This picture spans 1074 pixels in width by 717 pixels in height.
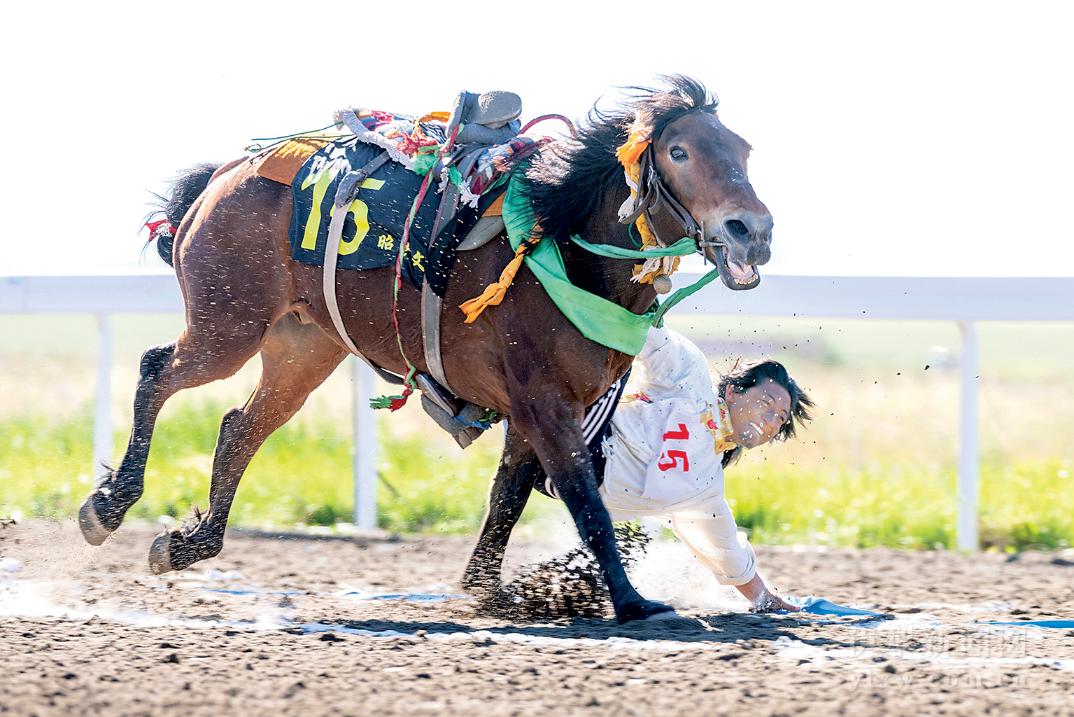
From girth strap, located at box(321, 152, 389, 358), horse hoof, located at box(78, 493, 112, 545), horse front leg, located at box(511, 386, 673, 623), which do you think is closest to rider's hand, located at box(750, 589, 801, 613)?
horse front leg, located at box(511, 386, 673, 623)

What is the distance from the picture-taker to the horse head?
153 inches

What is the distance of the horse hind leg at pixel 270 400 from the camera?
5.45 meters

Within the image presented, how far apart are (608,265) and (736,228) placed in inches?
23.0

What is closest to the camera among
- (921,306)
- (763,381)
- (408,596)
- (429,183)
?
(429,183)

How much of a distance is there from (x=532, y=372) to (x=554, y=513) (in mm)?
2597

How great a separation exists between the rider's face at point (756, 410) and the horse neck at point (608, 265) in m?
0.78

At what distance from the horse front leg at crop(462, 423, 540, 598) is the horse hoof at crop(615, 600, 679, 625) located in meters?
0.91

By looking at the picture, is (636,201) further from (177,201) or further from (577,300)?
(177,201)

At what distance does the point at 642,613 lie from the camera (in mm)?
4266

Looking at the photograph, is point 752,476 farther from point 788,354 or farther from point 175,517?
point 175,517

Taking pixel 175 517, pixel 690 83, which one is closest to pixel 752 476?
pixel 175 517

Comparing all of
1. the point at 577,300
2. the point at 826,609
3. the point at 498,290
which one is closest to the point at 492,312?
the point at 498,290

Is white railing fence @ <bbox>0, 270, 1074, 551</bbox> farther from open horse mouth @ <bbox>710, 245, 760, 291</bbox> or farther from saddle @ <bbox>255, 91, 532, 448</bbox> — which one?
open horse mouth @ <bbox>710, 245, 760, 291</bbox>

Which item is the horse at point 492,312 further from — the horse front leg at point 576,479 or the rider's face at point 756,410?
the rider's face at point 756,410
